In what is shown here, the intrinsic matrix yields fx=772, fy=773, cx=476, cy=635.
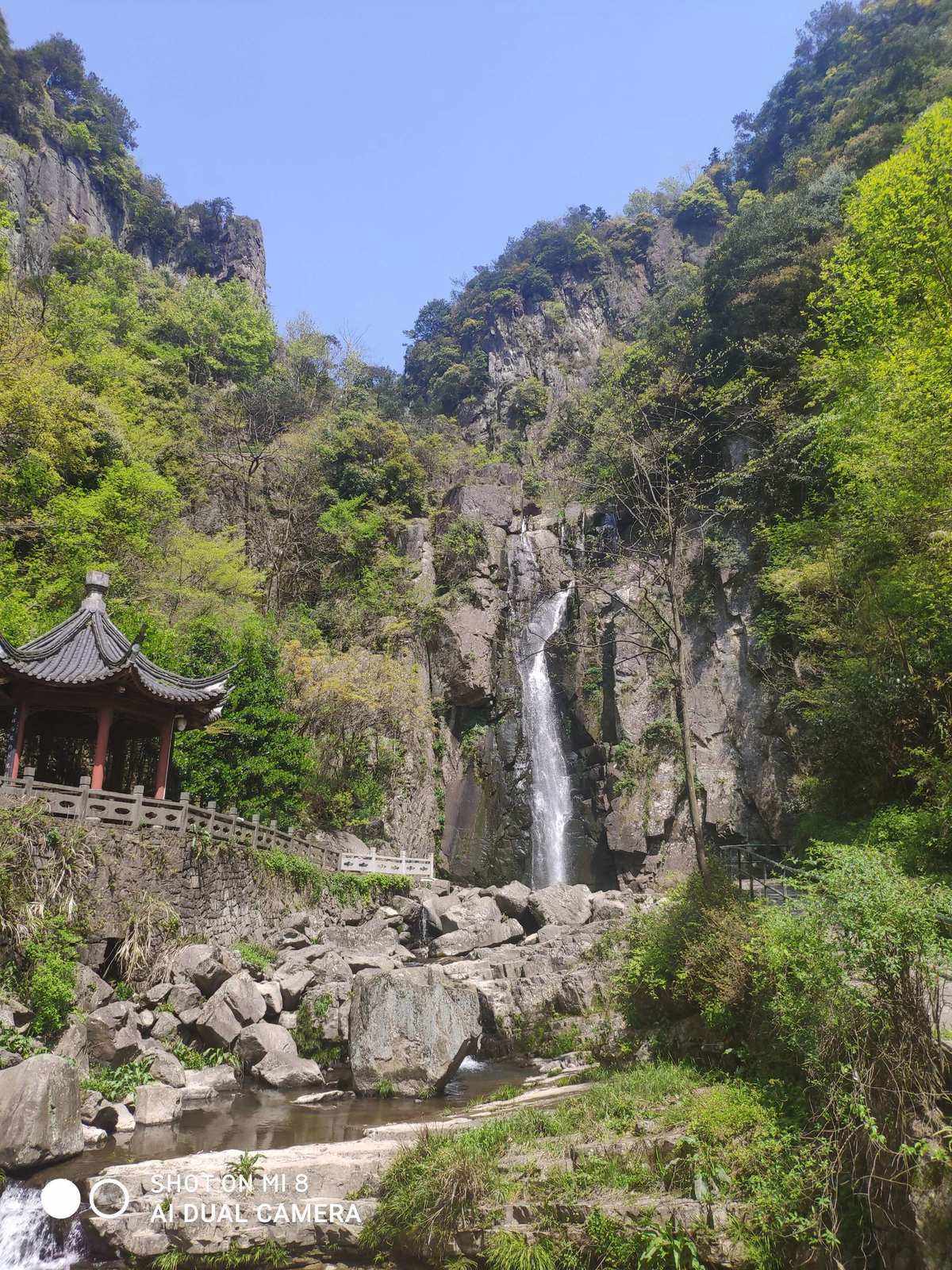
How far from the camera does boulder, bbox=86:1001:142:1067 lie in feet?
33.0

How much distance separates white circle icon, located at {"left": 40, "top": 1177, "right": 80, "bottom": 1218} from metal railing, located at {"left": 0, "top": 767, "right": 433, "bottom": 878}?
628cm

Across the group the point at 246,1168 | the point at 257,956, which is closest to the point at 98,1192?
the point at 246,1168

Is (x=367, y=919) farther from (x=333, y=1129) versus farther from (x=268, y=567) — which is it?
(x=268, y=567)

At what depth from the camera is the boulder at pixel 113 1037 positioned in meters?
10.1

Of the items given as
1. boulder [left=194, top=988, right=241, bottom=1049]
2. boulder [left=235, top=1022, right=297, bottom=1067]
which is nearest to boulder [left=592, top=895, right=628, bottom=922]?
boulder [left=235, top=1022, right=297, bottom=1067]

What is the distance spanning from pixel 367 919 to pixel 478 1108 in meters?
11.4

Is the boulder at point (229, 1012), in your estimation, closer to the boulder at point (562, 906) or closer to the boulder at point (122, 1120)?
the boulder at point (122, 1120)

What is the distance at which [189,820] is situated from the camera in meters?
15.3

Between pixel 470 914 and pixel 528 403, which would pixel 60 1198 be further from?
pixel 528 403

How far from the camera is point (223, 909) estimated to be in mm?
15305

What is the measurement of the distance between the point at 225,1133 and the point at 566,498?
26.2m

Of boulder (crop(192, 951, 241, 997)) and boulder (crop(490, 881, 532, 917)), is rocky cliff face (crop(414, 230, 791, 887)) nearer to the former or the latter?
boulder (crop(490, 881, 532, 917))

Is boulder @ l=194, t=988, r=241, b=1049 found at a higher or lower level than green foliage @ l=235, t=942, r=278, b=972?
lower

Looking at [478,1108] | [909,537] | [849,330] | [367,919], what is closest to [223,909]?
[367,919]
